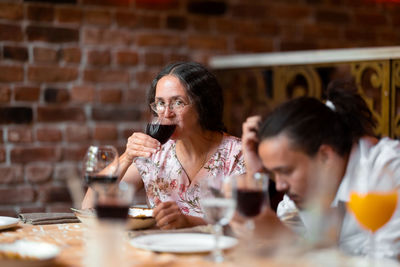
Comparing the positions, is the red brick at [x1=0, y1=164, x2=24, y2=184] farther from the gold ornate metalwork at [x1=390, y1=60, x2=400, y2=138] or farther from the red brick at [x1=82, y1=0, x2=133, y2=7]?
the gold ornate metalwork at [x1=390, y1=60, x2=400, y2=138]

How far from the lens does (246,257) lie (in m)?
1.29

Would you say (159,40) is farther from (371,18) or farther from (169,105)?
(371,18)

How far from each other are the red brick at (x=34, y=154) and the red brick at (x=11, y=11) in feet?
2.37

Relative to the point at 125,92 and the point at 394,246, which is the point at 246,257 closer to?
the point at 394,246

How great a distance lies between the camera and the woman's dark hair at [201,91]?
8.00ft

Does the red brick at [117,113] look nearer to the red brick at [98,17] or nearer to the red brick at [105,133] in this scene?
the red brick at [105,133]

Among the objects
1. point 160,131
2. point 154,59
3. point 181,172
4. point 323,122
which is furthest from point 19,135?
point 323,122

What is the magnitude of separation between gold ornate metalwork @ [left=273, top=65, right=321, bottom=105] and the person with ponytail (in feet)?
5.51

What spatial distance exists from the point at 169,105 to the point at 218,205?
0.99 metres

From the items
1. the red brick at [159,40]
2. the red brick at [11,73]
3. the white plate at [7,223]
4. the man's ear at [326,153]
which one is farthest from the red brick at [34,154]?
the man's ear at [326,153]

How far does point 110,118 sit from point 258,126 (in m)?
1.92

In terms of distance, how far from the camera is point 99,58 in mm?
3492

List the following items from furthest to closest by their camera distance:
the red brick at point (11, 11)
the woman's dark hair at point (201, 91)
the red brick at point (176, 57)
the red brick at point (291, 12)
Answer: the red brick at point (291, 12)
the red brick at point (176, 57)
the red brick at point (11, 11)
the woman's dark hair at point (201, 91)

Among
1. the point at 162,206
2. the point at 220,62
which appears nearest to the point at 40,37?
the point at 220,62
